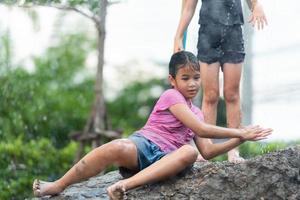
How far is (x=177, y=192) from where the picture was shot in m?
5.24

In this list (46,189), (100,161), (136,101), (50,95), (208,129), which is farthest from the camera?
(136,101)

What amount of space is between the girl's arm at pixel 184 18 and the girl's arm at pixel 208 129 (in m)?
0.69

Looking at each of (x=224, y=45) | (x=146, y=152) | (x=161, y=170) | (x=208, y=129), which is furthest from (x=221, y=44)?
(x=161, y=170)

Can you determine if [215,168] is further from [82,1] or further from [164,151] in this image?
[82,1]

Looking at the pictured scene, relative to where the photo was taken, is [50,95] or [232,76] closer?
[232,76]

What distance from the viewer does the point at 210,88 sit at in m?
5.93

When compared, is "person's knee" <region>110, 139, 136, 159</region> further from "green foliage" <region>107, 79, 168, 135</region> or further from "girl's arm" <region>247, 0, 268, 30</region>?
"green foliage" <region>107, 79, 168, 135</region>

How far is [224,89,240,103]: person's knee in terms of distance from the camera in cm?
591

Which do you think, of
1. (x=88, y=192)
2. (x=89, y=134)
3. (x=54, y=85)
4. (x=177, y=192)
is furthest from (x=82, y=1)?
(x=54, y=85)

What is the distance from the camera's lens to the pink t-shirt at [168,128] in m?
5.36

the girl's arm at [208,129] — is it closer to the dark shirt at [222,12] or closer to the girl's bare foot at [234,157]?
the girl's bare foot at [234,157]

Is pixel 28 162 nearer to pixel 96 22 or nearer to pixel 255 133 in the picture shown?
pixel 96 22

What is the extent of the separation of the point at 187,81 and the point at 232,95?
613 mm

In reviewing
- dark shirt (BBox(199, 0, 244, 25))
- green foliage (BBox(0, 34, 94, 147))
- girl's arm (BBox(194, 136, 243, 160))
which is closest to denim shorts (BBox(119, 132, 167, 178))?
girl's arm (BBox(194, 136, 243, 160))
